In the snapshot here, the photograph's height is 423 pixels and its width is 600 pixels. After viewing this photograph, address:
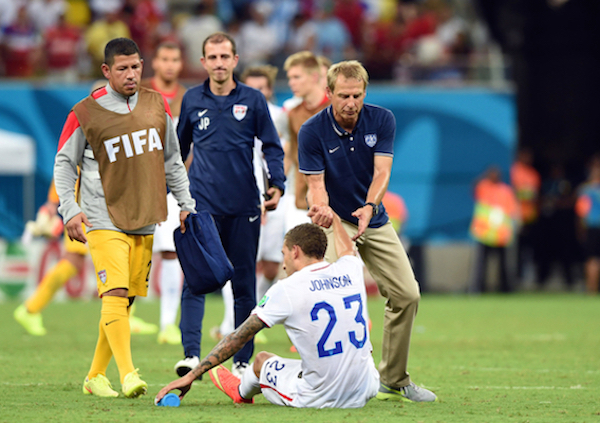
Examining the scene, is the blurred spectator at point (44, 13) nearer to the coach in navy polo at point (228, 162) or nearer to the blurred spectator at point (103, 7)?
the blurred spectator at point (103, 7)

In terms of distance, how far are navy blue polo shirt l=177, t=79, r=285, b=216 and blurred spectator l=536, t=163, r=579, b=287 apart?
12.8 metres

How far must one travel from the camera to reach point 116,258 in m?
5.93

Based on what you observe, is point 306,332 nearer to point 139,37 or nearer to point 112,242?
point 112,242

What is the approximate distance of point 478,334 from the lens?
10430 millimetres

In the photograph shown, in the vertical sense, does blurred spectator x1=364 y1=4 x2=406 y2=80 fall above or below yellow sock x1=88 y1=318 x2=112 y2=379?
above

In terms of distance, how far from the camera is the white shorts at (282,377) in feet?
17.9

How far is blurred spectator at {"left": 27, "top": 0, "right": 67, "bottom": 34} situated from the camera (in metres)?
18.0

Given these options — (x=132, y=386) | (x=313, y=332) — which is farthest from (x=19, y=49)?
(x=313, y=332)

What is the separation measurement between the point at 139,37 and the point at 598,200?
29.8 ft

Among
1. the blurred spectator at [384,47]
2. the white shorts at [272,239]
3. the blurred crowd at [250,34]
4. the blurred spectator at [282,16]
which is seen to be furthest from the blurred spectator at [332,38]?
the white shorts at [272,239]

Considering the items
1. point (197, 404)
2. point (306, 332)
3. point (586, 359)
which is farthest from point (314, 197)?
point (586, 359)

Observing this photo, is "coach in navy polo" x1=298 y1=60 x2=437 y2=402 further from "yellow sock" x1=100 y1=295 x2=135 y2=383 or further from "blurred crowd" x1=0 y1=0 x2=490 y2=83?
"blurred crowd" x1=0 y1=0 x2=490 y2=83

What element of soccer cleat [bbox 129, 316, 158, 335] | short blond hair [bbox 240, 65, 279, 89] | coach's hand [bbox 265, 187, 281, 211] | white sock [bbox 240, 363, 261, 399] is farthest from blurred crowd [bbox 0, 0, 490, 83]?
white sock [bbox 240, 363, 261, 399]

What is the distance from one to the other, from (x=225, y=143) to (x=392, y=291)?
1.67 metres
